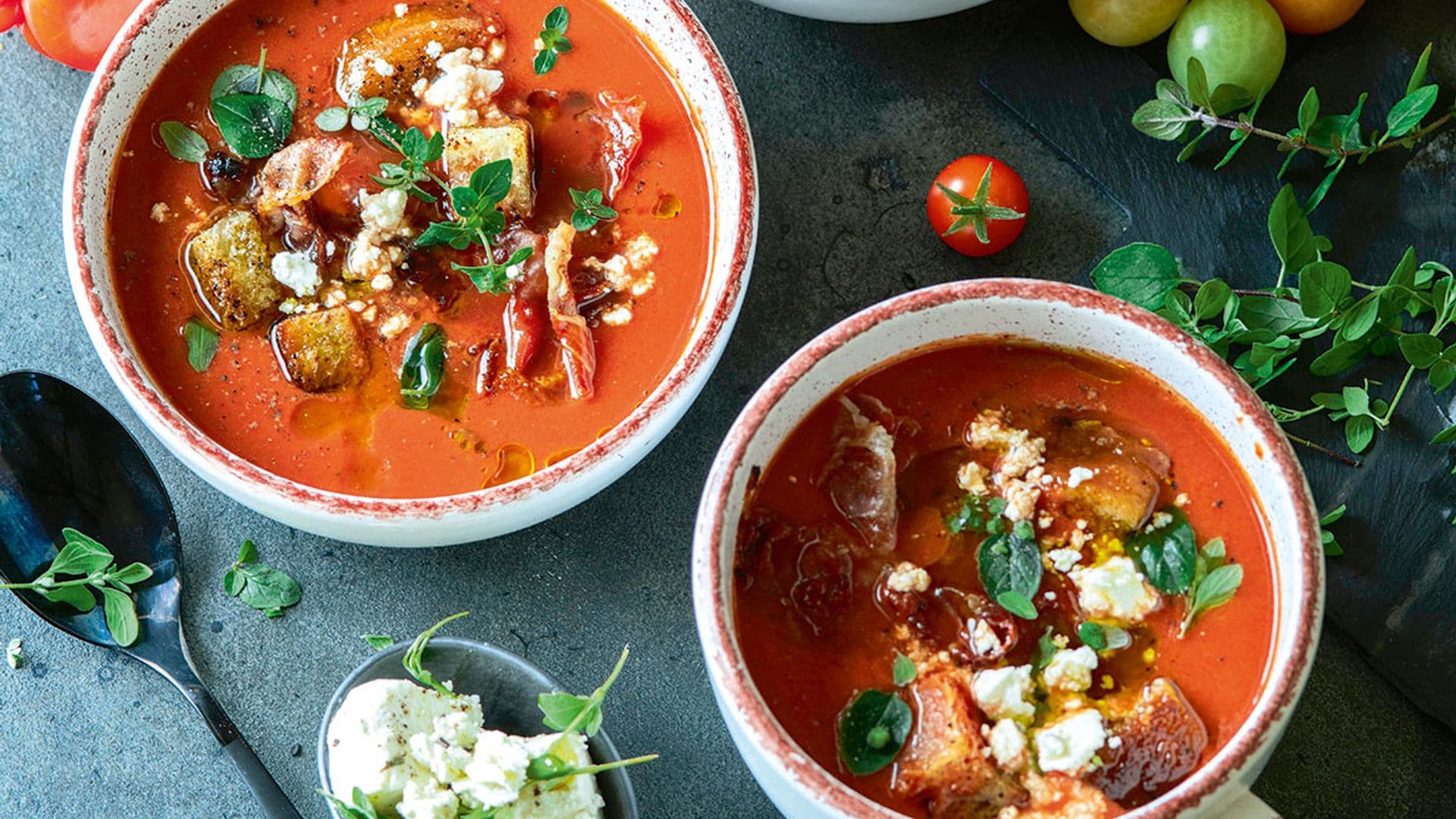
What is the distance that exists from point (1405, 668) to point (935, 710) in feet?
2.89

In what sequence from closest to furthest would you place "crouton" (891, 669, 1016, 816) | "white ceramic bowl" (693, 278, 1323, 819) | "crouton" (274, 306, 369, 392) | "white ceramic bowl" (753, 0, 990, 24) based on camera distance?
"white ceramic bowl" (693, 278, 1323, 819) < "crouton" (891, 669, 1016, 816) < "crouton" (274, 306, 369, 392) < "white ceramic bowl" (753, 0, 990, 24)

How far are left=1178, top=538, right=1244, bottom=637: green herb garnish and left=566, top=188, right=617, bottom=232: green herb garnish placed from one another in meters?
1.01

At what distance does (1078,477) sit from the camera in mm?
2174

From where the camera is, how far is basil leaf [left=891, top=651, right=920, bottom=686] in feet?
6.96

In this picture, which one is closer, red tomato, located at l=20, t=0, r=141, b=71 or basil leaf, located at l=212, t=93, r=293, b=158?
basil leaf, located at l=212, t=93, r=293, b=158

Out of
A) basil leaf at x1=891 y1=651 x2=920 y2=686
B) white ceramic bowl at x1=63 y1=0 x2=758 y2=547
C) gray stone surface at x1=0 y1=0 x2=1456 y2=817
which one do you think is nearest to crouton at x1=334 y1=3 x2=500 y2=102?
white ceramic bowl at x1=63 y1=0 x2=758 y2=547

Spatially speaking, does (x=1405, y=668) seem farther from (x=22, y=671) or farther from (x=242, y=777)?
(x=22, y=671)

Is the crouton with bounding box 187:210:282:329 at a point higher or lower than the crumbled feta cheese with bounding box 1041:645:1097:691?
higher

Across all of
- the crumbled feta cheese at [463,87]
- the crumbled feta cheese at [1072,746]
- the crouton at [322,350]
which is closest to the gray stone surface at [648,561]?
the crouton at [322,350]

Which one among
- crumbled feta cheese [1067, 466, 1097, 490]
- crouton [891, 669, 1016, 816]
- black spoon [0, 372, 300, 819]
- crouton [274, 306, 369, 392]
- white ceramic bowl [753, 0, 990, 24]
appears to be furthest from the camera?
black spoon [0, 372, 300, 819]

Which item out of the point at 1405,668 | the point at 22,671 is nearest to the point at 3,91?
the point at 22,671

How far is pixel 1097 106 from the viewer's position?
2600 millimetres

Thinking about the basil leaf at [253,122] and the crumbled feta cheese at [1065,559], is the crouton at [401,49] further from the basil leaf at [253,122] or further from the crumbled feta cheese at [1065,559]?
the crumbled feta cheese at [1065,559]

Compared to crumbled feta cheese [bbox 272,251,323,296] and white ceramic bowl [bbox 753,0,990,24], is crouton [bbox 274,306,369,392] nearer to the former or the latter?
crumbled feta cheese [bbox 272,251,323,296]
